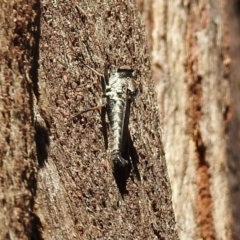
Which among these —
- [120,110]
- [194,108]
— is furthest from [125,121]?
[194,108]

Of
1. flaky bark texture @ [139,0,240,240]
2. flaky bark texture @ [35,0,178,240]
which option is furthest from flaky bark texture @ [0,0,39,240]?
flaky bark texture @ [139,0,240,240]

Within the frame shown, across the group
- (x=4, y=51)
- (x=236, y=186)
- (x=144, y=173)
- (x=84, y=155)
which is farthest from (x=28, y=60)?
(x=236, y=186)

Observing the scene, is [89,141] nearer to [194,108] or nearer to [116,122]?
[116,122]

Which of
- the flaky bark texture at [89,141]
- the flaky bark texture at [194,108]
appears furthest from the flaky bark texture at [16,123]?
the flaky bark texture at [194,108]

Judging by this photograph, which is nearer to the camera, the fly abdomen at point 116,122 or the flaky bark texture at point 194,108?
the fly abdomen at point 116,122

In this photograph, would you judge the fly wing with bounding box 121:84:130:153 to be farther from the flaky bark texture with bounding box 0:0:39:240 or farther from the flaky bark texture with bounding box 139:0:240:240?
the flaky bark texture with bounding box 139:0:240:240

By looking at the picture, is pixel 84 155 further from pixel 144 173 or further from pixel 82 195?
pixel 144 173

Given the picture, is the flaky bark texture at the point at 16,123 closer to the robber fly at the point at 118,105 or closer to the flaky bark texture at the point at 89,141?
the flaky bark texture at the point at 89,141
